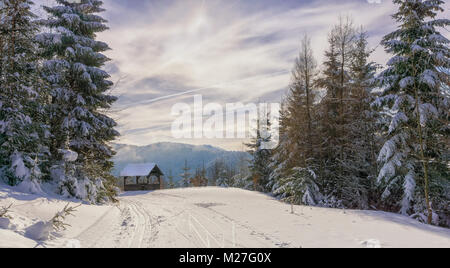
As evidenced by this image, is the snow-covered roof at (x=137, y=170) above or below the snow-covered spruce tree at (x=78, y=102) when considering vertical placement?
below

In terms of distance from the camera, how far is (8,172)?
8.42 m

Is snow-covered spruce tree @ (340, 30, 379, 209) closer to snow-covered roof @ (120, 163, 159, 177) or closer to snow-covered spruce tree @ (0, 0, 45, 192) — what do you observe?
snow-covered spruce tree @ (0, 0, 45, 192)

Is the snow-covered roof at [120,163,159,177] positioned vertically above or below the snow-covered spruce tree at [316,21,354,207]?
below

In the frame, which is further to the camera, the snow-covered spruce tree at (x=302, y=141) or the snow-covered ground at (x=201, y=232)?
the snow-covered spruce tree at (x=302, y=141)

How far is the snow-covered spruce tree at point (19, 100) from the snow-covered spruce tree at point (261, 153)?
21.7 meters

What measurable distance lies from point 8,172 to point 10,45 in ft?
17.2

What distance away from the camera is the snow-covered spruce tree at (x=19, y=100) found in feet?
27.7

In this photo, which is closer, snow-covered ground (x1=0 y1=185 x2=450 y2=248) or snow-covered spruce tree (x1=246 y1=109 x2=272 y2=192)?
snow-covered ground (x1=0 y1=185 x2=450 y2=248)

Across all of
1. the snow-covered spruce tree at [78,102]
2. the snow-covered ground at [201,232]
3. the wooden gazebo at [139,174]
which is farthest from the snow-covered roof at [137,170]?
the snow-covered ground at [201,232]

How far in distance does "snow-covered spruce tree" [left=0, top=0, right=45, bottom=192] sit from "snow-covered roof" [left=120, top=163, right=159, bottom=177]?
962 inches

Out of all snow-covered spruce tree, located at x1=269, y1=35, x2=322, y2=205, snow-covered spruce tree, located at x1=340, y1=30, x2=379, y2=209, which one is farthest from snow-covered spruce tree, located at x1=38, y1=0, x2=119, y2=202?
snow-covered spruce tree, located at x1=340, y1=30, x2=379, y2=209

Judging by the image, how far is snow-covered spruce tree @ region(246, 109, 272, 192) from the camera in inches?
1105

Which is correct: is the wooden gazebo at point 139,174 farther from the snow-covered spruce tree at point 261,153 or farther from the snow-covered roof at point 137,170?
the snow-covered spruce tree at point 261,153

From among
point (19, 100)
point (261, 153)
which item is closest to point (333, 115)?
point (261, 153)
